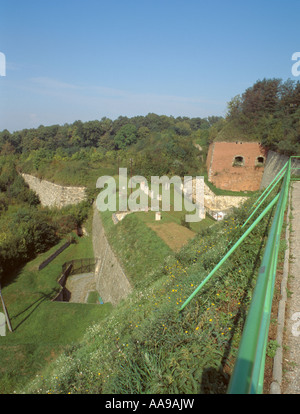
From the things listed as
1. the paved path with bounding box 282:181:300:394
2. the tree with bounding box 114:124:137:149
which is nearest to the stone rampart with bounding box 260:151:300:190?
the paved path with bounding box 282:181:300:394

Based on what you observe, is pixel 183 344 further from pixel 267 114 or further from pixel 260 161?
pixel 267 114

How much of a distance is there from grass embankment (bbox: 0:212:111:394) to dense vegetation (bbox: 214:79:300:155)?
825 inches

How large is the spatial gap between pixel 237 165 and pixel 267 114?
20.3 ft

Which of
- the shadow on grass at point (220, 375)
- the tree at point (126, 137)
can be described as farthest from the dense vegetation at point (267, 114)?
the tree at point (126, 137)

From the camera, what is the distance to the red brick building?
A: 84.8 feet

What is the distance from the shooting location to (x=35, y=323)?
12.7 meters

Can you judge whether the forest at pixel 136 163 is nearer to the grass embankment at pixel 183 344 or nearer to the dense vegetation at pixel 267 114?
the dense vegetation at pixel 267 114

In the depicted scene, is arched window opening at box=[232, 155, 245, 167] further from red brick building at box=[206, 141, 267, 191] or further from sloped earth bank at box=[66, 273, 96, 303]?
sloped earth bank at box=[66, 273, 96, 303]

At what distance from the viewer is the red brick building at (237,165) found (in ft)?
84.8

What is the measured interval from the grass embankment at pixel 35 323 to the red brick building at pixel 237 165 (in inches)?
738

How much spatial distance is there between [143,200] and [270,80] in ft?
64.3

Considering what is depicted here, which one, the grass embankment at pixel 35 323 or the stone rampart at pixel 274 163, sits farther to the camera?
the stone rampart at pixel 274 163

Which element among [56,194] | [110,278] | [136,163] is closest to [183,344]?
[110,278]
